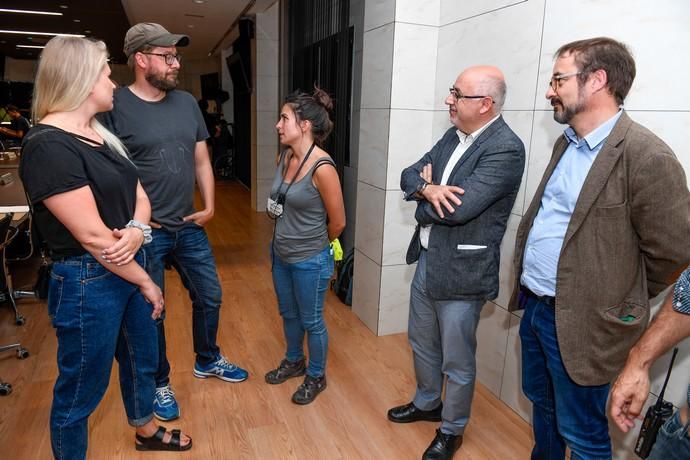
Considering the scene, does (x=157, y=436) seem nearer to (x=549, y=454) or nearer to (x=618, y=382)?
(x=549, y=454)

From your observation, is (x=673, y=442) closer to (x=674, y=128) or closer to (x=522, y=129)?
(x=674, y=128)

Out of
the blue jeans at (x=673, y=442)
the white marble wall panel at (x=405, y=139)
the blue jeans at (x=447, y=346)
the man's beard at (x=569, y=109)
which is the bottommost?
the blue jeans at (x=447, y=346)

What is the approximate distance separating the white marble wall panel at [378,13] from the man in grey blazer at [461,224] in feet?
3.79

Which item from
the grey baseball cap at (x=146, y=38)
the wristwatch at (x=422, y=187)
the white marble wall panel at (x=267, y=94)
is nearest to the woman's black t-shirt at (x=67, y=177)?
the grey baseball cap at (x=146, y=38)

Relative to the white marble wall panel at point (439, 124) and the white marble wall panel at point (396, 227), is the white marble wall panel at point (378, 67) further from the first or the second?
the white marble wall panel at point (396, 227)

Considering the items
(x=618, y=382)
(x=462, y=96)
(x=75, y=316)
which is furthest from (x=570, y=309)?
(x=75, y=316)

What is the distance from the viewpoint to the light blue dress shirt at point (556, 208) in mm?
1512

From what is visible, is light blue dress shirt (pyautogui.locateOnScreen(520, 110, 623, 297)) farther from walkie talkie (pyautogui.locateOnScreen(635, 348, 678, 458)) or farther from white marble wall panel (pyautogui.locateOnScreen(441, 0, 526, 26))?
white marble wall panel (pyautogui.locateOnScreen(441, 0, 526, 26))

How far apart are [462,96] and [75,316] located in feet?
5.14

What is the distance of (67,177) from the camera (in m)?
1.39

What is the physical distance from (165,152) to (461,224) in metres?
1.31

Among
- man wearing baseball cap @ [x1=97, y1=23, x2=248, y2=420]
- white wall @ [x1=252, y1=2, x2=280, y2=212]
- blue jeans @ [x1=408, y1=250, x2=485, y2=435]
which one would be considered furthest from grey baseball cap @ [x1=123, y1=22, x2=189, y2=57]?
white wall @ [x1=252, y1=2, x2=280, y2=212]

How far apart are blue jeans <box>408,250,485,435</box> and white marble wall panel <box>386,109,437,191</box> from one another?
0.95m

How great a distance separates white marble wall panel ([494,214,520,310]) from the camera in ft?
7.85
